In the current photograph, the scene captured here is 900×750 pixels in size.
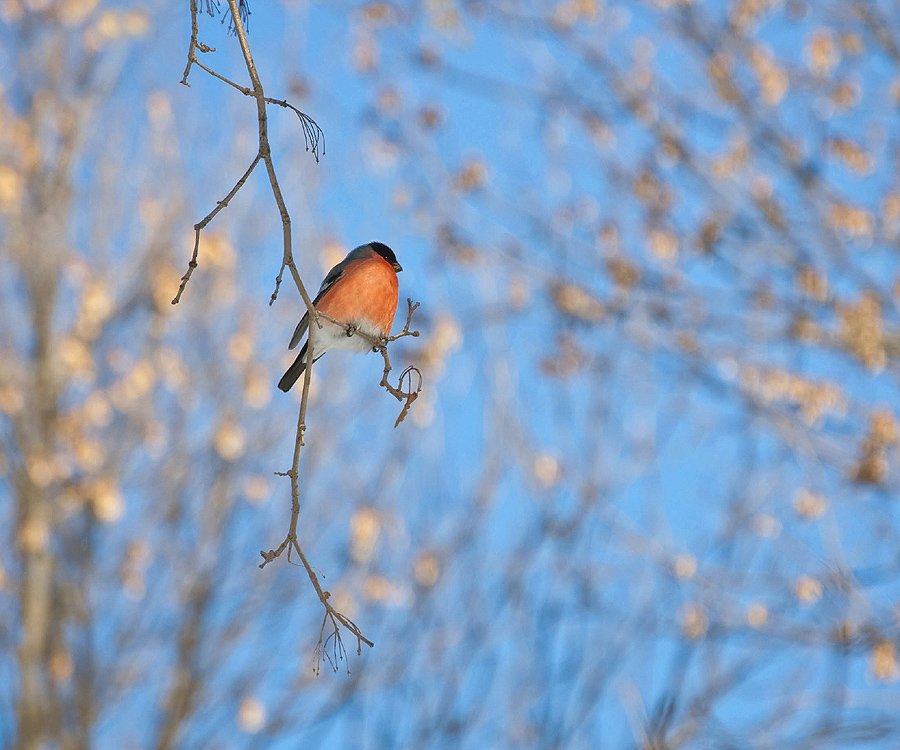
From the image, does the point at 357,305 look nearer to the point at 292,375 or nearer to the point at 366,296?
the point at 366,296

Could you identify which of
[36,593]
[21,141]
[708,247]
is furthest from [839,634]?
[21,141]

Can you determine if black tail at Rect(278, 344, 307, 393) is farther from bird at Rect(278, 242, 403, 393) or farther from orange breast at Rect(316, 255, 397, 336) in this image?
orange breast at Rect(316, 255, 397, 336)

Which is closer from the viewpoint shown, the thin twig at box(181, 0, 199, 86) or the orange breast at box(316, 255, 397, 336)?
the thin twig at box(181, 0, 199, 86)

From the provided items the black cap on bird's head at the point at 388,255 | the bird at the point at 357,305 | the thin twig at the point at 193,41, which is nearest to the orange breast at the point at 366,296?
the bird at the point at 357,305

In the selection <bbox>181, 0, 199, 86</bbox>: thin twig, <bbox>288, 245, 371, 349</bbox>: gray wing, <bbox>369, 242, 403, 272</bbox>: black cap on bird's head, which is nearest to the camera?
<bbox>181, 0, 199, 86</bbox>: thin twig

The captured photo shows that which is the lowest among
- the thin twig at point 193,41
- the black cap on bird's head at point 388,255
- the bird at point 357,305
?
the thin twig at point 193,41

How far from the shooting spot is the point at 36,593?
6059 millimetres

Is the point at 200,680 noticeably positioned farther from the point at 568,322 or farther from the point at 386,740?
the point at 568,322

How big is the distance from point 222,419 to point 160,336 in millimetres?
779

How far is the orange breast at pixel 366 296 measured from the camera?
2898 mm

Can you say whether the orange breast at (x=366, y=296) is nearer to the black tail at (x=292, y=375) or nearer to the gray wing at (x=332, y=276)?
the gray wing at (x=332, y=276)

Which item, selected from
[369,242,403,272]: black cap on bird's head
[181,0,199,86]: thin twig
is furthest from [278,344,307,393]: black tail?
[181,0,199,86]: thin twig

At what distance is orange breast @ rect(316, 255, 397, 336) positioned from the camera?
2898 mm

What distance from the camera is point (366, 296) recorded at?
114 inches
